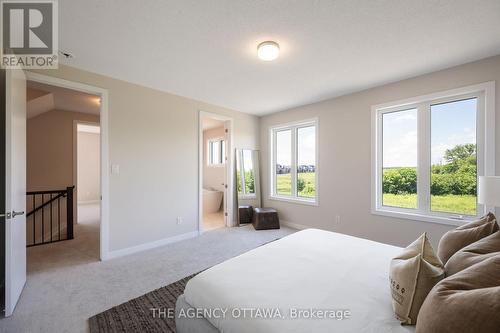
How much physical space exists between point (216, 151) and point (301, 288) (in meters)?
6.16

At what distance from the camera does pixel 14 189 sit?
1905 millimetres

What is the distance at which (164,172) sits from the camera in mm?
3668

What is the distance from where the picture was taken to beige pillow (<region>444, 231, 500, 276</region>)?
1.06m

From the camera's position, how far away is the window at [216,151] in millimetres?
6894

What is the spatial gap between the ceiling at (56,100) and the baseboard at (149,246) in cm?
266

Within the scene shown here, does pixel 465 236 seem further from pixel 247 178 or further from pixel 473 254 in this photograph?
pixel 247 178

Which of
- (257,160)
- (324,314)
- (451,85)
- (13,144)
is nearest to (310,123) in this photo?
(257,160)

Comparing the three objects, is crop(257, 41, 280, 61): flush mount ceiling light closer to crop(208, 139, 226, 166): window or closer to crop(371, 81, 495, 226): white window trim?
crop(371, 81, 495, 226): white window trim

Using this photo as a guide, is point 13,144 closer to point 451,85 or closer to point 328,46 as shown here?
point 328,46

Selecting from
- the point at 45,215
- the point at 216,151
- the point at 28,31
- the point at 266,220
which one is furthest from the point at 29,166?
the point at 266,220

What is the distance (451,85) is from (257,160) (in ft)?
11.7

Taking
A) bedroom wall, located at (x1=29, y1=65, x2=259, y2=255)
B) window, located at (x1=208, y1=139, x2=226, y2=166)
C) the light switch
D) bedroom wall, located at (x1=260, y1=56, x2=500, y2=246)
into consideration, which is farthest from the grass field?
window, located at (x1=208, y1=139, x2=226, y2=166)

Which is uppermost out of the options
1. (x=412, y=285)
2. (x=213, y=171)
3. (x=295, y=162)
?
(x=295, y=162)

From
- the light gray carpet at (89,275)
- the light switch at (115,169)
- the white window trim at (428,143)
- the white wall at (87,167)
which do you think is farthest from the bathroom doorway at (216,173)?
the white wall at (87,167)
